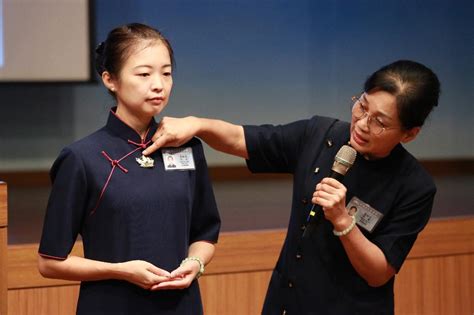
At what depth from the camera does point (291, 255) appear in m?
1.92

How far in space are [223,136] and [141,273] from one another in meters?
0.50

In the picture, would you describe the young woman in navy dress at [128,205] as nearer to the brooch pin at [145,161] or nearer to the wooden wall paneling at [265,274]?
the brooch pin at [145,161]

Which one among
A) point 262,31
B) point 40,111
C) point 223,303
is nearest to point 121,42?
point 223,303

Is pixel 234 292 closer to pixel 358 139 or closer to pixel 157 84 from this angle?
pixel 358 139

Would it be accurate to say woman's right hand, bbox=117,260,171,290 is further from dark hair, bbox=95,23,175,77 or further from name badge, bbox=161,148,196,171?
dark hair, bbox=95,23,175,77

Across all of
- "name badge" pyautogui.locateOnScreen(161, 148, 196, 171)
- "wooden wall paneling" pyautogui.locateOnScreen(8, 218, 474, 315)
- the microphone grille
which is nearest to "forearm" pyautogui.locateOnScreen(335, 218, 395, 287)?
the microphone grille

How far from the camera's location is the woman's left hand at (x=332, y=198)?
1710mm

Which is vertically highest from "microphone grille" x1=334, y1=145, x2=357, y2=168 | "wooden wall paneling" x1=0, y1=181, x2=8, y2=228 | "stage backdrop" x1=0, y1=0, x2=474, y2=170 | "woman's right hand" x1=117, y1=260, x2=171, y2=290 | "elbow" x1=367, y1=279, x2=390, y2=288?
"microphone grille" x1=334, y1=145, x2=357, y2=168

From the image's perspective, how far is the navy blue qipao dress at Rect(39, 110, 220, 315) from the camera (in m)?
1.66

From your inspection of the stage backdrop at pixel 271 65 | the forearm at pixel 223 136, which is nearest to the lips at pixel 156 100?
the forearm at pixel 223 136

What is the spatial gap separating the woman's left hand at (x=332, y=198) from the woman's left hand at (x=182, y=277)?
300mm

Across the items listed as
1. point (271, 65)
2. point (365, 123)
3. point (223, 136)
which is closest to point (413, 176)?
point (365, 123)

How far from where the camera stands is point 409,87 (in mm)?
1820

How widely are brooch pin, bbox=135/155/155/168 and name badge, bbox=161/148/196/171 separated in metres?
0.03
